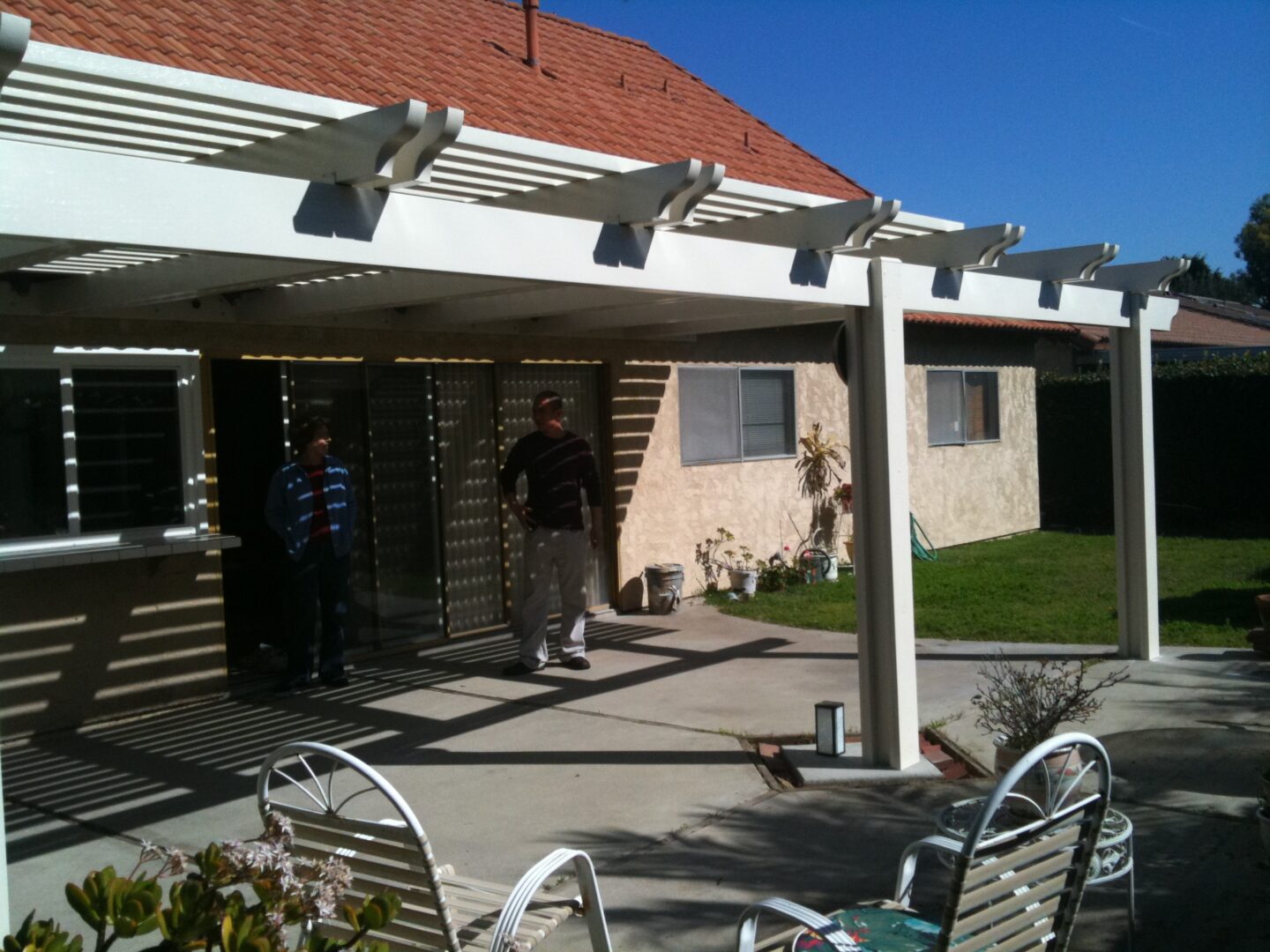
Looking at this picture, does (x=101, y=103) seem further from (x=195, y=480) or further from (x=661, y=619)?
(x=661, y=619)

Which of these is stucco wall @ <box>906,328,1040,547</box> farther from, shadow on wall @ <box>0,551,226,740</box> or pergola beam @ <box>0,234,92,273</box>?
pergola beam @ <box>0,234,92,273</box>

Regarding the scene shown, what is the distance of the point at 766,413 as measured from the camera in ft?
41.9

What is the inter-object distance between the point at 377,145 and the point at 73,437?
4.44 metres

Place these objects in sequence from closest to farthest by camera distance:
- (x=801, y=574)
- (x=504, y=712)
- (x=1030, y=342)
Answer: (x=504, y=712)
(x=801, y=574)
(x=1030, y=342)

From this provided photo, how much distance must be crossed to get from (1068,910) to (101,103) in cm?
386

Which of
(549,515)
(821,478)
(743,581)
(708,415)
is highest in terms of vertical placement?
(708,415)

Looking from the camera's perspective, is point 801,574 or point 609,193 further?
point 801,574

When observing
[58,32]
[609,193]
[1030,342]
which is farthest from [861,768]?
[1030,342]

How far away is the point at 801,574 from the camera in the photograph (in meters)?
12.7

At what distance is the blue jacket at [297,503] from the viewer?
770cm

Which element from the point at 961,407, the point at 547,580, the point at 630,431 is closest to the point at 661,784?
the point at 547,580

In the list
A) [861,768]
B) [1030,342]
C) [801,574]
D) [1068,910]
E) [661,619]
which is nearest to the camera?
[1068,910]

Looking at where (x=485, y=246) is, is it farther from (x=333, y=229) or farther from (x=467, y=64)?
(x=467, y=64)

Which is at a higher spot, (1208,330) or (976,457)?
(1208,330)
